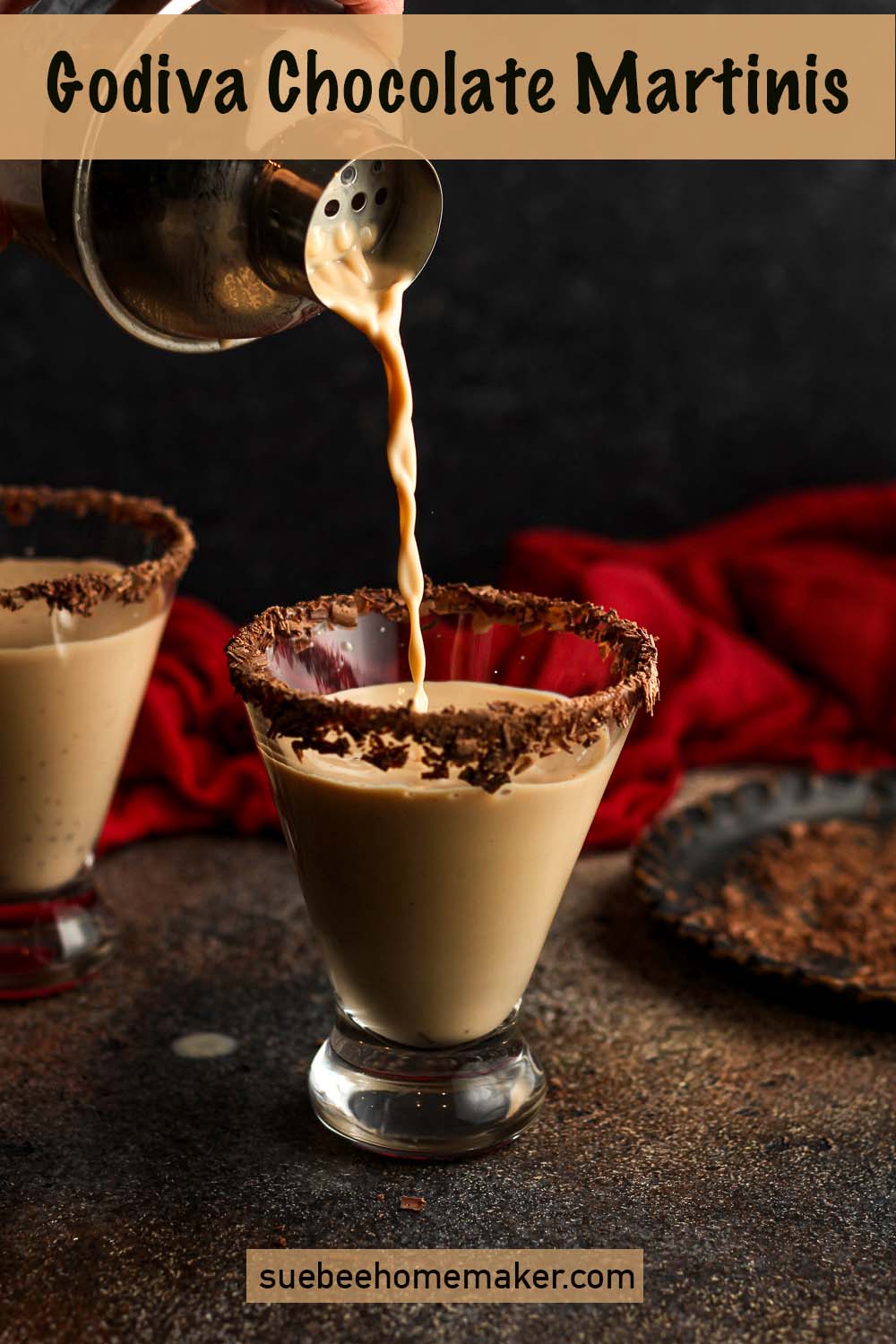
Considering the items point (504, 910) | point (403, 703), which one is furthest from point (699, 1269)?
point (403, 703)

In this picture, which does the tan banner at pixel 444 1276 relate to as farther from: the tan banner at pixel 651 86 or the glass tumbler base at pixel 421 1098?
the tan banner at pixel 651 86

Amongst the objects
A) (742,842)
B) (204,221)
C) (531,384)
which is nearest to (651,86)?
(531,384)

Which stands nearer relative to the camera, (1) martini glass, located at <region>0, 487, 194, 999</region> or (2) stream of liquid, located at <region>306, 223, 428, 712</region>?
(2) stream of liquid, located at <region>306, 223, 428, 712</region>

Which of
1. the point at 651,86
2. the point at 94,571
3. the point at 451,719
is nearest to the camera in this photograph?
the point at 451,719

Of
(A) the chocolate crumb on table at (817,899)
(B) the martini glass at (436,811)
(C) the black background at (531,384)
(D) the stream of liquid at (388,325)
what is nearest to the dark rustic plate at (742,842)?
(A) the chocolate crumb on table at (817,899)

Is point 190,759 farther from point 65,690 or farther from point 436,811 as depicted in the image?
point 436,811

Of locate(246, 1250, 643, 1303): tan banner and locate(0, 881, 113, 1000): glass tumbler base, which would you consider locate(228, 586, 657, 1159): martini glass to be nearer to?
locate(246, 1250, 643, 1303): tan banner

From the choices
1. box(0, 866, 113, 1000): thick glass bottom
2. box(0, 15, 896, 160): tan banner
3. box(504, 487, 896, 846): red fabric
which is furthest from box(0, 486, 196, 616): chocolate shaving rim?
box(504, 487, 896, 846): red fabric
